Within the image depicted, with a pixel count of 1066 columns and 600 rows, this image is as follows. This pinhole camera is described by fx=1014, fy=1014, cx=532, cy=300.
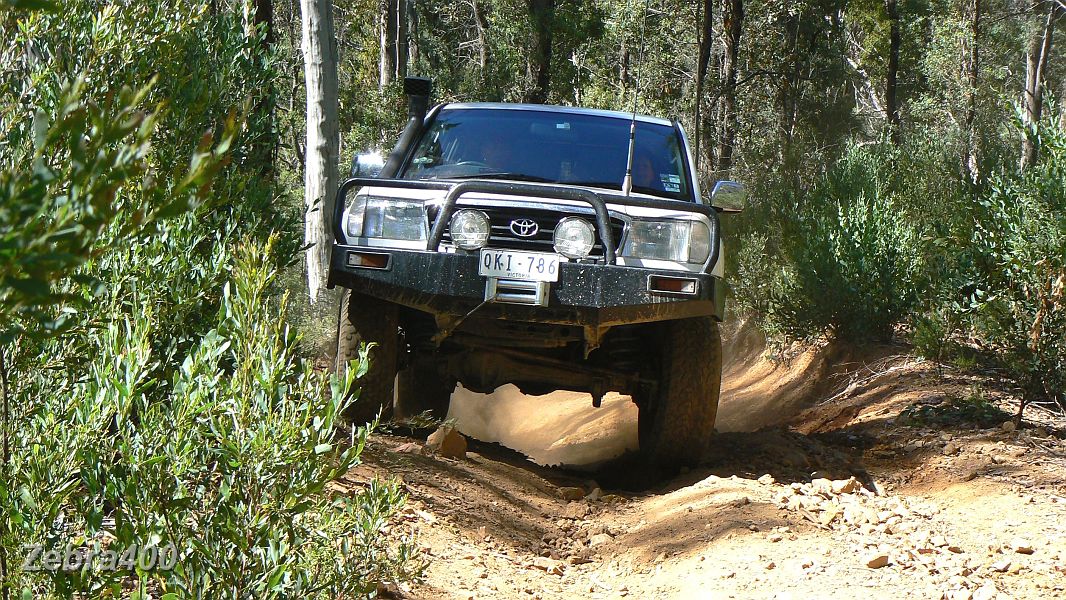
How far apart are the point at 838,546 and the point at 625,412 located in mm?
4512

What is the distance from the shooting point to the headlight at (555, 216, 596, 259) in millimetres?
4871

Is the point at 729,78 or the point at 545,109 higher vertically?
the point at 729,78

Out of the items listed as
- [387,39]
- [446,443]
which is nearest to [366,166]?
[446,443]

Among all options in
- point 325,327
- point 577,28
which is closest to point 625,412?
point 325,327

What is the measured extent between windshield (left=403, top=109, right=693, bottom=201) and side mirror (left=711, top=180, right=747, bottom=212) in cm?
18

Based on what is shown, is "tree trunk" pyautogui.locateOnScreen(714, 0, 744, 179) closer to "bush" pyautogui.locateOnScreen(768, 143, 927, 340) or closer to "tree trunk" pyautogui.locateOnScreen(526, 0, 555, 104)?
"tree trunk" pyautogui.locateOnScreen(526, 0, 555, 104)

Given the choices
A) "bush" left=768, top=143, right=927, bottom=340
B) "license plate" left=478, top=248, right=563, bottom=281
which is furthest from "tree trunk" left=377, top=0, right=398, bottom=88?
"license plate" left=478, top=248, right=563, bottom=281

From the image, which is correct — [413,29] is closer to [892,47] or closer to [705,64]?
[892,47]

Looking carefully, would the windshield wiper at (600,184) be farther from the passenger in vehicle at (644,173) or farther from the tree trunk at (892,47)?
the tree trunk at (892,47)

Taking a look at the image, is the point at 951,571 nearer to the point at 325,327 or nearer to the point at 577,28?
the point at 325,327

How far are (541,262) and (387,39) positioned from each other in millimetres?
25079

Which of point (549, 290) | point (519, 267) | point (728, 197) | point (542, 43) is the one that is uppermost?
point (542, 43)

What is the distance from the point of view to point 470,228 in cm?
487

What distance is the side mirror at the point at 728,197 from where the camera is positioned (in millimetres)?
5836
